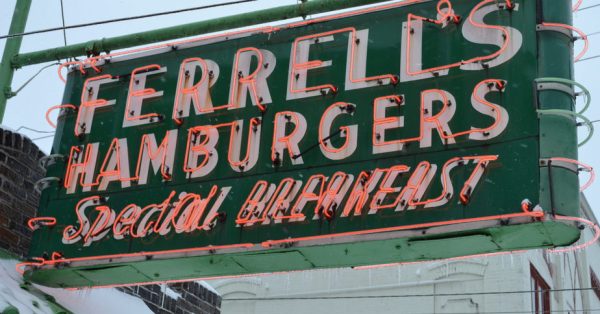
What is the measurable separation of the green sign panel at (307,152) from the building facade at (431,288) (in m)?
9.27

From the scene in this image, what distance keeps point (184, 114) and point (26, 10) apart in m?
2.97

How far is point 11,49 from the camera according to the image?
11523mm

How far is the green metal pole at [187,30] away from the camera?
396 inches

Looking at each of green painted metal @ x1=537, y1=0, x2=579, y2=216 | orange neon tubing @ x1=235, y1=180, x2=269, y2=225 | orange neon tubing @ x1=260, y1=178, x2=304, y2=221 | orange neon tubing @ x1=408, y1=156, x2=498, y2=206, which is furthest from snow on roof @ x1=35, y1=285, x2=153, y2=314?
green painted metal @ x1=537, y1=0, x2=579, y2=216

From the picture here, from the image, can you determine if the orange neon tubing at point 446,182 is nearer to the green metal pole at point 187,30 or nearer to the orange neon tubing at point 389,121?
the orange neon tubing at point 389,121

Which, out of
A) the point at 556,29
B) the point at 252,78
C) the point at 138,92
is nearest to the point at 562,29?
the point at 556,29

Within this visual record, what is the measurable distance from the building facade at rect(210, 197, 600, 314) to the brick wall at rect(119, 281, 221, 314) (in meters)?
6.46

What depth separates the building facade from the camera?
62.7ft

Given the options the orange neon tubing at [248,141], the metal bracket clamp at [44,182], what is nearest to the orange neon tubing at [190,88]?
the orange neon tubing at [248,141]

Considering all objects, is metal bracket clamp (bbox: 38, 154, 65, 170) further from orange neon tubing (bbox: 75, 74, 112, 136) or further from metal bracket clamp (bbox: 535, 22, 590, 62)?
metal bracket clamp (bbox: 535, 22, 590, 62)

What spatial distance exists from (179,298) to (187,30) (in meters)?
3.94

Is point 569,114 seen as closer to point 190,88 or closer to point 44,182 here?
point 190,88

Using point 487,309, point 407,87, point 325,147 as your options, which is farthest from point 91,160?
point 487,309

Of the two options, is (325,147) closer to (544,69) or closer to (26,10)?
(544,69)
